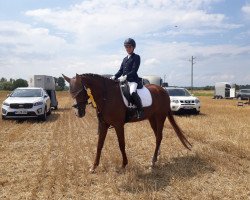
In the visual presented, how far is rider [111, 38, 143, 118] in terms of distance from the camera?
26.9 feet

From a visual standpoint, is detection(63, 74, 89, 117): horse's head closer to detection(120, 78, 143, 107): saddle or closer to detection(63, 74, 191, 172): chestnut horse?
detection(63, 74, 191, 172): chestnut horse

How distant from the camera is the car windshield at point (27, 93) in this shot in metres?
19.9

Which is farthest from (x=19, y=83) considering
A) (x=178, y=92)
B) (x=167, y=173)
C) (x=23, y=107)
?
(x=167, y=173)

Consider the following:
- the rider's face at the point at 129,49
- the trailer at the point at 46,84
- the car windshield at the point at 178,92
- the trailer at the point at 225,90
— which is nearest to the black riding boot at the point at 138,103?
the rider's face at the point at 129,49

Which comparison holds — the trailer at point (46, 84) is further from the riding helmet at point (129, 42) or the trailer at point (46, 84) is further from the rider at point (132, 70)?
the riding helmet at point (129, 42)

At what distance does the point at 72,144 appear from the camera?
444 inches

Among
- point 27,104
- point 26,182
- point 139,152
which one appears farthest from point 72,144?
point 27,104

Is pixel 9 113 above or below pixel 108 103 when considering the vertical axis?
below

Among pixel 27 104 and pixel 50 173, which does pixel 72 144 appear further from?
pixel 27 104

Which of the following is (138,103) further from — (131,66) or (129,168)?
(129,168)

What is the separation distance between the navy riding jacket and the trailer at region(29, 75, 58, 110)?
1958 cm

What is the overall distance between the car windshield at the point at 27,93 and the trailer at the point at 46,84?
6.65 meters

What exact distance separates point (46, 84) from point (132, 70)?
2072 cm

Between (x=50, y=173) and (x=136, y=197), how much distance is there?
92.9 inches
